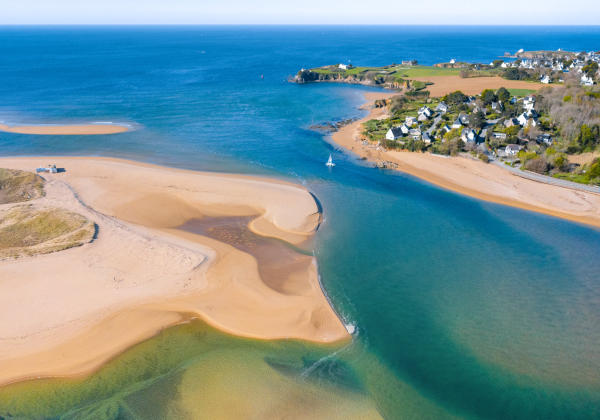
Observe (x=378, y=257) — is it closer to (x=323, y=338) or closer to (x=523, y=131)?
(x=323, y=338)

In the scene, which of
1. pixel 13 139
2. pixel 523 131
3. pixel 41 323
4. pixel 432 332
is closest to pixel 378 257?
pixel 432 332

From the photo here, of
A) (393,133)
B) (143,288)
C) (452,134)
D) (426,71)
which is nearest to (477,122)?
(452,134)

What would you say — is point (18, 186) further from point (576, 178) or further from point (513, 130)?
point (513, 130)

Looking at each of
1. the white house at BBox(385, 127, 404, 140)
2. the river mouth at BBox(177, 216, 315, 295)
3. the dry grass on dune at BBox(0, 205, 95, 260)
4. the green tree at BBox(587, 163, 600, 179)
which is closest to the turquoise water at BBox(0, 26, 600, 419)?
the river mouth at BBox(177, 216, 315, 295)

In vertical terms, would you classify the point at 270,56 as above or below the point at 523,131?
above

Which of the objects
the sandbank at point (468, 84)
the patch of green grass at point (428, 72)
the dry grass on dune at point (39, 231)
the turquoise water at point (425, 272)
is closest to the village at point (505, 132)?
the turquoise water at point (425, 272)

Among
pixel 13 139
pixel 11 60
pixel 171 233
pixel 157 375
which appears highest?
pixel 11 60

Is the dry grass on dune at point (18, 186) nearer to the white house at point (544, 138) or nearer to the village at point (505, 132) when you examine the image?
the village at point (505, 132)
